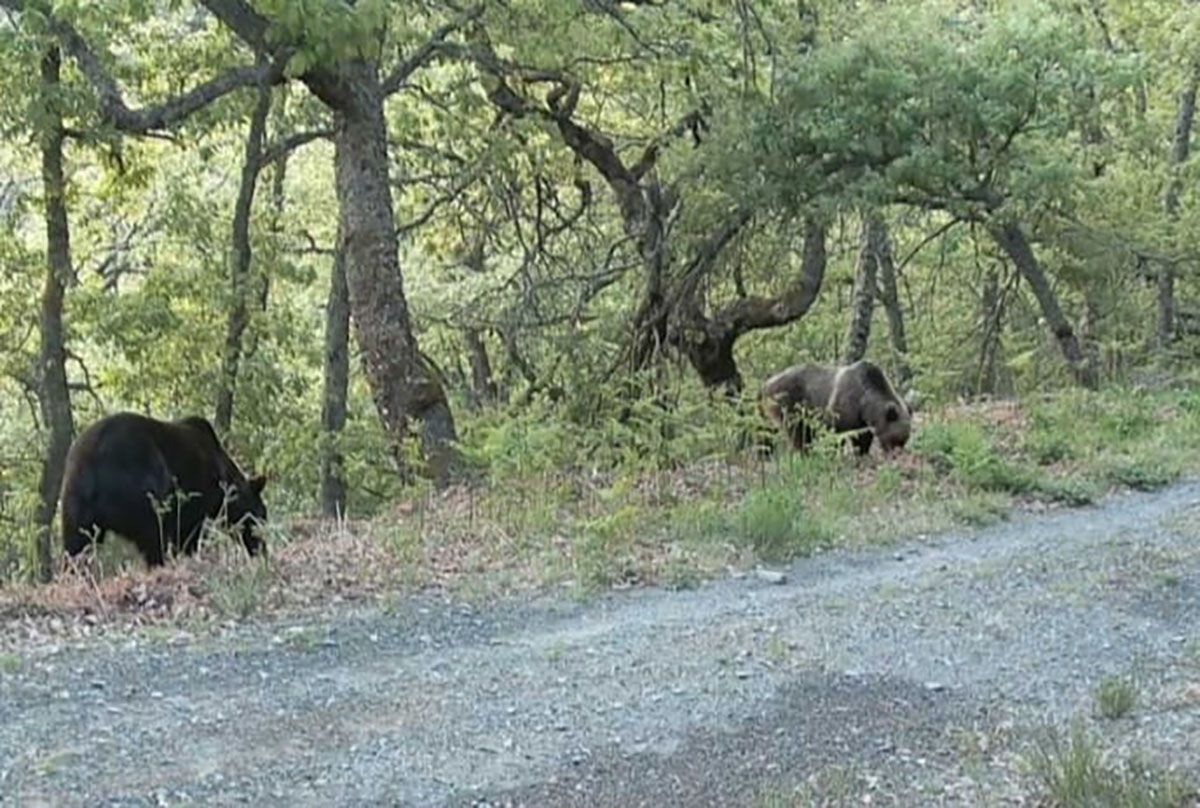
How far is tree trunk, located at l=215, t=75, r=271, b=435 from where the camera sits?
16.2 metres

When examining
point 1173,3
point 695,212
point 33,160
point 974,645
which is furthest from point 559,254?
point 1173,3

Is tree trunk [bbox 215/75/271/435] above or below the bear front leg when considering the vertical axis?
above

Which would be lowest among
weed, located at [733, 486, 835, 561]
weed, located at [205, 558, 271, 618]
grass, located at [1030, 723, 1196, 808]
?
grass, located at [1030, 723, 1196, 808]

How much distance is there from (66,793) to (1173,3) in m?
22.0

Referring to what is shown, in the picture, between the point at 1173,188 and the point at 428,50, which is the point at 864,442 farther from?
the point at 1173,188

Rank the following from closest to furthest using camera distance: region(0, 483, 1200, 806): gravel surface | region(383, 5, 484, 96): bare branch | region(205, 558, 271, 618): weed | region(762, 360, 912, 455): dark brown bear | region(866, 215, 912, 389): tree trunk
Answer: region(0, 483, 1200, 806): gravel surface < region(205, 558, 271, 618): weed < region(383, 5, 484, 96): bare branch < region(762, 360, 912, 455): dark brown bear < region(866, 215, 912, 389): tree trunk

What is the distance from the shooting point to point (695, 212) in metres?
15.3

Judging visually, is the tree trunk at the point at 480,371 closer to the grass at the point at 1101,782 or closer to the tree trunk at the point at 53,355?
the tree trunk at the point at 53,355

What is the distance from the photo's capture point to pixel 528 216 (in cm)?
1631

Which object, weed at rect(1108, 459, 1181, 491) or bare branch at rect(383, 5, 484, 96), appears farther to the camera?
→ bare branch at rect(383, 5, 484, 96)

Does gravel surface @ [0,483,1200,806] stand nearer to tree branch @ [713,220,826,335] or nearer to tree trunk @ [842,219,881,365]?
tree branch @ [713,220,826,335]

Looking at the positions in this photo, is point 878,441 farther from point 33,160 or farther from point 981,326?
point 33,160

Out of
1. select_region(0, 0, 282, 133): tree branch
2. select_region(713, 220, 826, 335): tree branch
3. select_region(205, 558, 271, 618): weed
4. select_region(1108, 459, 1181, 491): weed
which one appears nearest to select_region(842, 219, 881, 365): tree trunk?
select_region(713, 220, 826, 335): tree branch

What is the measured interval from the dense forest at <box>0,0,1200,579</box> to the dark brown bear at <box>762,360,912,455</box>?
20.5 inches
